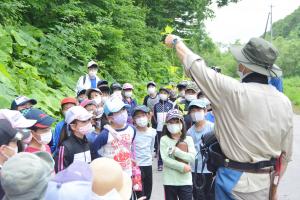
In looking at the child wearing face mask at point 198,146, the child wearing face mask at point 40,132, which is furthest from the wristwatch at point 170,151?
the child wearing face mask at point 40,132

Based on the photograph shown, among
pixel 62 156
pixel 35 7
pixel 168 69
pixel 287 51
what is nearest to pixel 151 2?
pixel 168 69

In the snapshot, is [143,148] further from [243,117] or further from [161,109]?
[161,109]

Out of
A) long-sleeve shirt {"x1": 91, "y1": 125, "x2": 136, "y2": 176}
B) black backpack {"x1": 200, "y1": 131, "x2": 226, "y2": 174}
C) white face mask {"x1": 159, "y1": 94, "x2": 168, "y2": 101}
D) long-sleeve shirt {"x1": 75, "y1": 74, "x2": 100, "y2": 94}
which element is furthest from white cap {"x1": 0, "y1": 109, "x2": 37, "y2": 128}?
white face mask {"x1": 159, "y1": 94, "x2": 168, "y2": 101}

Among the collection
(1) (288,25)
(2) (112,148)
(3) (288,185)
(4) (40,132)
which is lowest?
(3) (288,185)

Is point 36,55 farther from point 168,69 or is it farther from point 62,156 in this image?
point 168,69

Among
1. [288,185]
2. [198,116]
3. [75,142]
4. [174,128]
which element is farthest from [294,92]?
[75,142]

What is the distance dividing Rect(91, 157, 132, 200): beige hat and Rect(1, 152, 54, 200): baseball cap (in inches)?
17.5

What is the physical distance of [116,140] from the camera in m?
6.32

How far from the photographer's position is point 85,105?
777cm

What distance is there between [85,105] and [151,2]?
20.7 m

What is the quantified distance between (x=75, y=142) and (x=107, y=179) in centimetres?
256

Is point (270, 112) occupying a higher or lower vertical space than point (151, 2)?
lower

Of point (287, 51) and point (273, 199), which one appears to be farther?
point (287, 51)

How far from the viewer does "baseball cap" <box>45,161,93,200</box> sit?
2.79m
